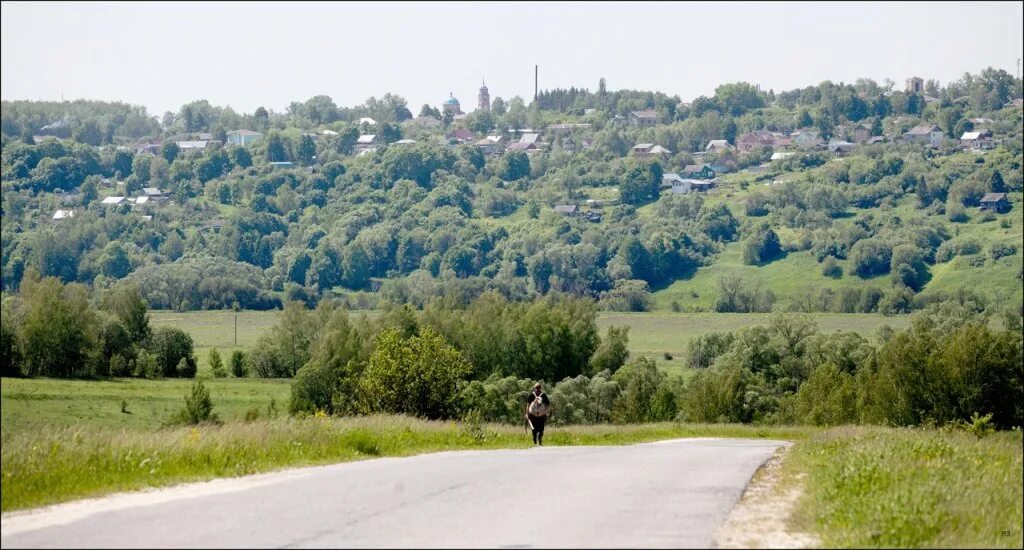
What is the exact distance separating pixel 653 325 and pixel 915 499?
167029 millimetres

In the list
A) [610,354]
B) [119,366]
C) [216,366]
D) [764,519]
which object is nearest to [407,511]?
[764,519]

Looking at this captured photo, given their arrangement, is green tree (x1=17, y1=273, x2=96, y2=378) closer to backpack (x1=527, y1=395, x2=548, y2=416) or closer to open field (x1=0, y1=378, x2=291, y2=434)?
open field (x1=0, y1=378, x2=291, y2=434)

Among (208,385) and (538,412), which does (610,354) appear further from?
(538,412)

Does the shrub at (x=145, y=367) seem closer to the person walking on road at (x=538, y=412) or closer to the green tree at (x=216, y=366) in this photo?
the green tree at (x=216, y=366)

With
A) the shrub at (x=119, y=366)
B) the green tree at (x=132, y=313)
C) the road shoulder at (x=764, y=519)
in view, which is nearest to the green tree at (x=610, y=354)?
the shrub at (x=119, y=366)

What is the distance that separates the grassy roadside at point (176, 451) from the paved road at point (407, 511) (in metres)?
0.68

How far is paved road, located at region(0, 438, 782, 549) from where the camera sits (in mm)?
13555

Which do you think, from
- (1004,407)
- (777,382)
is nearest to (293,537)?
(1004,407)

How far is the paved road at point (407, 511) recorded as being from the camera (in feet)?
44.5

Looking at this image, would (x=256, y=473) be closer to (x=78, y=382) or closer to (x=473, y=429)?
(x=473, y=429)

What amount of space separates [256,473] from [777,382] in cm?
8979

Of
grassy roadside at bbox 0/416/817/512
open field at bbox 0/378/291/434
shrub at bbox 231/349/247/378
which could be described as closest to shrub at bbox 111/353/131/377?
open field at bbox 0/378/291/434

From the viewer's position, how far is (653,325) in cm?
18200

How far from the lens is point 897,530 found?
14.1m
